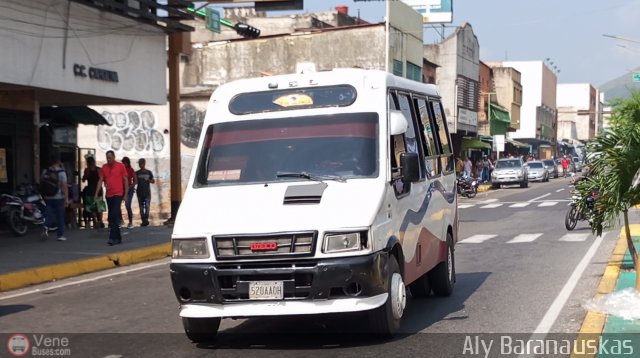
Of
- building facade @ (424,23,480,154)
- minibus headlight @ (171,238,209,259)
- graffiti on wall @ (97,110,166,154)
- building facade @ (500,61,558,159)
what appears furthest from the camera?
building facade @ (500,61,558,159)

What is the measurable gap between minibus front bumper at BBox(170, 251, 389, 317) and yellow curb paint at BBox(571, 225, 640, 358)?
1812 mm

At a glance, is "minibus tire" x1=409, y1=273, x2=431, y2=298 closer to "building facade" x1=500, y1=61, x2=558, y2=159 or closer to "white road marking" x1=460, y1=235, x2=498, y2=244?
"white road marking" x1=460, y1=235, x2=498, y2=244

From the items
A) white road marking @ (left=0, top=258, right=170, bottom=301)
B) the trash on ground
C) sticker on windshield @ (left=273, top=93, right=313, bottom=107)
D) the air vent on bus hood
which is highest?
sticker on windshield @ (left=273, top=93, right=313, bottom=107)

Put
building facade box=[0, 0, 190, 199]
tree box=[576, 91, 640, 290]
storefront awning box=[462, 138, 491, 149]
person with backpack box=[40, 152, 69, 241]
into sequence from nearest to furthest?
tree box=[576, 91, 640, 290] → building facade box=[0, 0, 190, 199] → person with backpack box=[40, 152, 69, 241] → storefront awning box=[462, 138, 491, 149]

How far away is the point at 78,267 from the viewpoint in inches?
545

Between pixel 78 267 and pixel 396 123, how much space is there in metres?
7.80

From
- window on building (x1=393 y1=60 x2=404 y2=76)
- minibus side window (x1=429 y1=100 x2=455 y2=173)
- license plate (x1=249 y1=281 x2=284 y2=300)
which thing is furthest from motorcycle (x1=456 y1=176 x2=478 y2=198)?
license plate (x1=249 y1=281 x2=284 y2=300)

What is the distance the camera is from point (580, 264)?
12945mm

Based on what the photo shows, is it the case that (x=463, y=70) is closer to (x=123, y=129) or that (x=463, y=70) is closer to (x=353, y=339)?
(x=123, y=129)

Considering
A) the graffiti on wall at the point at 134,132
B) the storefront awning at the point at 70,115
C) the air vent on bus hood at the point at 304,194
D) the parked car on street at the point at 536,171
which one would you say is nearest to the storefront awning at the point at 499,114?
the parked car on street at the point at 536,171

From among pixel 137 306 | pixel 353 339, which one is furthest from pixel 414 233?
pixel 137 306

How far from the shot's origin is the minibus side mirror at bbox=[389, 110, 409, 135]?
26.2ft

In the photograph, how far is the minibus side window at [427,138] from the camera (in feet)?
31.2

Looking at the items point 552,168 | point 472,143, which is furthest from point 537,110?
point 472,143
